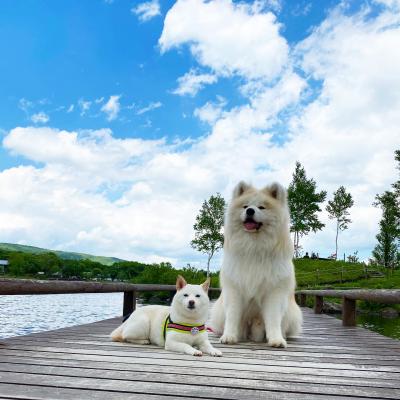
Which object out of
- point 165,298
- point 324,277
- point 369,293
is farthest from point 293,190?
point 369,293

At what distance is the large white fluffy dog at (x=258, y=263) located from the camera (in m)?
3.80

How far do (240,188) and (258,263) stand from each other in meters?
0.77

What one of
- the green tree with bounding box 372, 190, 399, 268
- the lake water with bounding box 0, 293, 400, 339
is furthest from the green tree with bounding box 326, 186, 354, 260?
the lake water with bounding box 0, 293, 400, 339

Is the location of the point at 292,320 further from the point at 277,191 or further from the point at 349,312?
the point at 349,312

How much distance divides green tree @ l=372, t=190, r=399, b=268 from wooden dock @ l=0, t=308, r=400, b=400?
30.9 metres

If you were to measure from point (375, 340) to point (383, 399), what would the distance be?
2.71 metres

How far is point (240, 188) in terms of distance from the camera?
4.04 m

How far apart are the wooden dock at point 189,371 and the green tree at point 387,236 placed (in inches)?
1216

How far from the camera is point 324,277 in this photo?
2955cm

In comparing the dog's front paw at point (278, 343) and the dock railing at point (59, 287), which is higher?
the dock railing at point (59, 287)

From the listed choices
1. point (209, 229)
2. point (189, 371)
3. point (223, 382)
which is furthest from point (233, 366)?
point (209, 229)

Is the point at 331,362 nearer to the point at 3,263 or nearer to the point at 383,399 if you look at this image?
the point at 383,399

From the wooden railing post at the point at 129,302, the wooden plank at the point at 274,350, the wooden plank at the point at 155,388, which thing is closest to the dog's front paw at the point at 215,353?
the wooden plank at the point at 274,350

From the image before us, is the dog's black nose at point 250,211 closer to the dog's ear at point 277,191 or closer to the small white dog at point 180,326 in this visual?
the dog's ear at point 277,191
